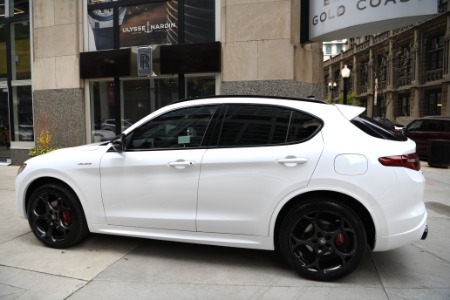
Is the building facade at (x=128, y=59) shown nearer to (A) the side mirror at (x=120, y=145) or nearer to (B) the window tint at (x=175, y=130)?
(B) the window tint at (x=175, y=130)

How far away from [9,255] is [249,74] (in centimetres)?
647

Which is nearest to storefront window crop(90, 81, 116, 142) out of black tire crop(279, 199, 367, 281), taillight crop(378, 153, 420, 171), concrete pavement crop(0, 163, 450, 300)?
concrete pavement crop(0, 163, 450, 300)

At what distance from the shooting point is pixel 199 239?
3.88m

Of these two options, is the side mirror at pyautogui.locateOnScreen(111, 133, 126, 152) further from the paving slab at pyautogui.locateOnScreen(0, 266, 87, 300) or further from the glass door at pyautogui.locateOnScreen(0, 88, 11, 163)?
the glass door at pyautogui.locateOnScreen(0, 88, 11, 163)

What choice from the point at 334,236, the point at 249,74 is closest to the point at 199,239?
the point at 334,236

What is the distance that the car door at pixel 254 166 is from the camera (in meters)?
3.56

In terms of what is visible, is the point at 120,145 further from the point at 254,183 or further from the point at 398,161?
the point at 398,161

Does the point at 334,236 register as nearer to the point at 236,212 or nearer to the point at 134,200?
the point at 236,212

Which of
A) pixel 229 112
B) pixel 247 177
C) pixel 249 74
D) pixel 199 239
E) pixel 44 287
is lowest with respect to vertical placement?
Result: pixel 44 287

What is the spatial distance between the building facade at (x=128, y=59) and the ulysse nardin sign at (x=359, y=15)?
0.54 meters

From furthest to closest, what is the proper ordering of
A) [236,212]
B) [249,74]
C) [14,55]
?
1. [14,55]
2. [249,74]
3. [236,212]

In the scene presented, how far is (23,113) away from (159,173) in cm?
988

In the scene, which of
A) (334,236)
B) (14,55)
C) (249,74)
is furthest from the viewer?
(14,55)

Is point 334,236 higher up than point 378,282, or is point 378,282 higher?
point 334,236
